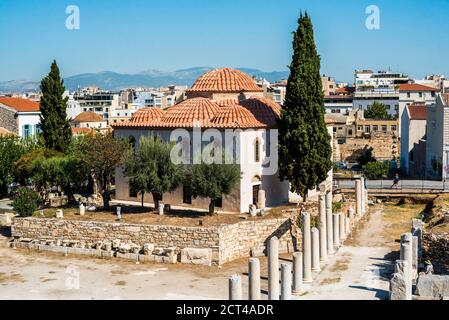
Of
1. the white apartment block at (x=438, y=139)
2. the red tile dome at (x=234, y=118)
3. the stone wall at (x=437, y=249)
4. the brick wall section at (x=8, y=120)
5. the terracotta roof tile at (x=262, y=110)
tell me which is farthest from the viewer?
the brick wall section at (x=8, y=120)

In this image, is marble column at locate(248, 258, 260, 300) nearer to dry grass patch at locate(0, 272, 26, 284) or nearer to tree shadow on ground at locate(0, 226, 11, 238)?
dry grass patch at locate(0, 272, 26, 284)

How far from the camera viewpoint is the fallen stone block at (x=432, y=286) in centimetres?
1938

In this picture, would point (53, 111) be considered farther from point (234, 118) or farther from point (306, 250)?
point (306, 250)

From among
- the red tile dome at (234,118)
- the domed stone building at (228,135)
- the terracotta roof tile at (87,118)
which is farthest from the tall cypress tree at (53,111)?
the terracotta roof tile at (87,118)

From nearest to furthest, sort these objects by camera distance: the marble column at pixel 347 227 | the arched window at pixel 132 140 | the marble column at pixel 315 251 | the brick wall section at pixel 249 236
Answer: the marble column at pixel 315 251 < the brick wall section at pixel 249 236 < the marble column at pixel 347 227 < the arched window at pixel 132 140

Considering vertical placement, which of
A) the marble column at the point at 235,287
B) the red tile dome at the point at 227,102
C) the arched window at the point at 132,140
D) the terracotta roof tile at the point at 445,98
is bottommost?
the marble column at the point at 235,287

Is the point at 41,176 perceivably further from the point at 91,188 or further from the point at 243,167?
the point at 243,167

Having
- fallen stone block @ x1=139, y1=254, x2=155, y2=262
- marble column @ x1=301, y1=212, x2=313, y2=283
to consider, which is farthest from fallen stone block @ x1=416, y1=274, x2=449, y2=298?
fallen stone block @ x1=139, y1=254, x2=155, y2=262

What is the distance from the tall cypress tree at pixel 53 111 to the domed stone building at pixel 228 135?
6366 mm

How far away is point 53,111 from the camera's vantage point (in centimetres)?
4000

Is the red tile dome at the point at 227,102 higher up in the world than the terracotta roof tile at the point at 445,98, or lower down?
lower down

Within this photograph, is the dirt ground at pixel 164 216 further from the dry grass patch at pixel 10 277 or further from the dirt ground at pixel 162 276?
the dry grass patch at pixel 10 277

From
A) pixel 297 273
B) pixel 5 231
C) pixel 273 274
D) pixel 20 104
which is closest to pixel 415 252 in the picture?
pixel 297 273

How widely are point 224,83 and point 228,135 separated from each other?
18.7 ft
